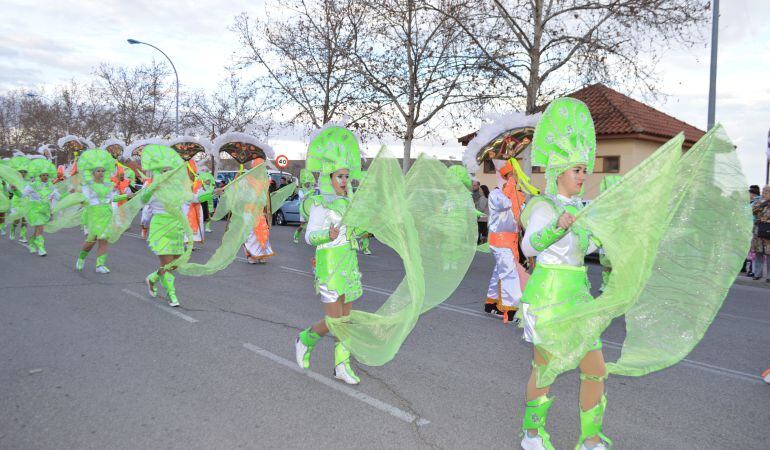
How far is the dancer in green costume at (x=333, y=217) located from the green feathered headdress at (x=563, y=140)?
1605 millimetres

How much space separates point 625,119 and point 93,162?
21431 millimetres

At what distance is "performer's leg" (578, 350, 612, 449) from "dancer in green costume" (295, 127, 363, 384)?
194 centimetres

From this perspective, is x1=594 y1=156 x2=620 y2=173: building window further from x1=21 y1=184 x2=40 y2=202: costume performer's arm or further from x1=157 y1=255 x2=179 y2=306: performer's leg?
x1=157 y1=255 x2=179 y2=306: performer's leg

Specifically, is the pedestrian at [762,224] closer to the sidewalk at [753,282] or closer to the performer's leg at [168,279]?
the sidewalk at [753,282]

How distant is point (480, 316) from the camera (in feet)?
24.6

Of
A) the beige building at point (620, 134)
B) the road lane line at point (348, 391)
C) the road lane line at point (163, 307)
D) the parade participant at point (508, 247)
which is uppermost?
the beige building at point (620, 134)

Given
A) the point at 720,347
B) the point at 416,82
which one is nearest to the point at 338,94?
the point at 416,82

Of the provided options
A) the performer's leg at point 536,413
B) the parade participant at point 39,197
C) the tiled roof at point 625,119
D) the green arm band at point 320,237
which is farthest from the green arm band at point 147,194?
the tiled roof at point 625,119

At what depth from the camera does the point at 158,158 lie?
7.57 metres

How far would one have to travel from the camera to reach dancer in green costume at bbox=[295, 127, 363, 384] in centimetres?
443

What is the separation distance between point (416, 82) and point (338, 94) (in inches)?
218

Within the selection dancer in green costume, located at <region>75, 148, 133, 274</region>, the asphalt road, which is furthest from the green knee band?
dancer in green costume, located at <region>75, 148, 133, 274</region>

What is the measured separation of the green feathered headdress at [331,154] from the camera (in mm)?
4434

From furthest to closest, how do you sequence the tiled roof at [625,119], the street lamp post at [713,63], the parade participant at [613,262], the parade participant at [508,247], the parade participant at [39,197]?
the tiled roof at [625,119] < the street lamp post at [713,63] < the parade participant at [39,197] < the parade participant at [508,247] < the parade participant at [613,262]
